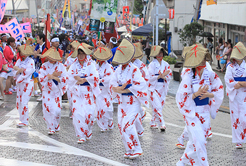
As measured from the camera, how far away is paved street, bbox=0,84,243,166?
20.6 feet

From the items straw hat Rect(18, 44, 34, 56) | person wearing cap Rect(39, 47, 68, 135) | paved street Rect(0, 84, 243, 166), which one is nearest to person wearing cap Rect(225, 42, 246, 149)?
paved street Rect(0, 84, 243, 166)

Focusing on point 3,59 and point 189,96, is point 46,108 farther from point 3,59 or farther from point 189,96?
point 3,59

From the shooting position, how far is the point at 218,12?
73.0 feet

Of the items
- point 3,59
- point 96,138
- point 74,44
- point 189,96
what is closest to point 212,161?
point 189,96

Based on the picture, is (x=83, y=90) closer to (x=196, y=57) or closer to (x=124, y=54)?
(x=124, y=54)

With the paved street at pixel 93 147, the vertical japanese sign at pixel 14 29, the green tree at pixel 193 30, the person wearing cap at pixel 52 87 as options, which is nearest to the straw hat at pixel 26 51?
the person wearing cap at pixel 52 87

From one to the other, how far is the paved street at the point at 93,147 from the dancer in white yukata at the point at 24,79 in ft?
1.31

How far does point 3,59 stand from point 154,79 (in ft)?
20.8

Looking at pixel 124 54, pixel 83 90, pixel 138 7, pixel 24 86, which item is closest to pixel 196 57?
pixel 124 54

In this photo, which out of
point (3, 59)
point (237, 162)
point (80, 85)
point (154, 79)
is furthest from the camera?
point (3, 59)

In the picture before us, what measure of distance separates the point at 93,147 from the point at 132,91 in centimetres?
152

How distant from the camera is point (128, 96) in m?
6.55

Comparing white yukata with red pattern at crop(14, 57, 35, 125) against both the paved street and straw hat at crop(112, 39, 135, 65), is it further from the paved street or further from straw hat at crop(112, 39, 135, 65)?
straw hat at crop(112, 39, 135, 65)

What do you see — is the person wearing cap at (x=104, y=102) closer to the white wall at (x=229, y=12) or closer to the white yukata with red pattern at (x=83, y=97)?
the white yukata with red pattern at (x=83, y=97)
